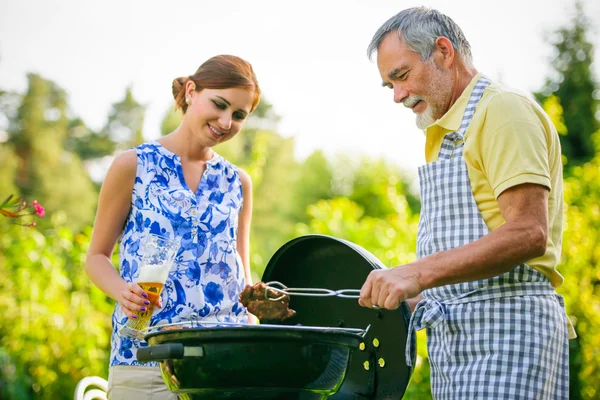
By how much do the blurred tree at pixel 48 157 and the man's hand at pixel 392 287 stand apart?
55.4 feet

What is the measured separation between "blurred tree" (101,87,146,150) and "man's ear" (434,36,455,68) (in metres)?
21.7

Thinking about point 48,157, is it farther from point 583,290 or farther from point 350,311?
point 350,311

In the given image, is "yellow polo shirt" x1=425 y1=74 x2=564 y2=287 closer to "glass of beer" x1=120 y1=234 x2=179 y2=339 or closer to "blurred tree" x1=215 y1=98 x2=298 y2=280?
"glass of beer" x1=120 y1=234 x2=179 y2=339

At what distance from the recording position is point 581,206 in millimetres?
7469

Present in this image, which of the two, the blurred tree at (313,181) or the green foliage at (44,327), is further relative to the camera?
the blurred tree at (313,181)

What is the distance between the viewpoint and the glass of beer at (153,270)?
2.36m

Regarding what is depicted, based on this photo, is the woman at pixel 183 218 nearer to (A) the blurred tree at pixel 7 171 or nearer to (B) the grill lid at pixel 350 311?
(B) the grill lid at pixel 350 311

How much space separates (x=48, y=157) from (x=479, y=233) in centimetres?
1944

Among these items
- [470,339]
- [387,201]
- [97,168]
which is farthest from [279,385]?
[97,168]

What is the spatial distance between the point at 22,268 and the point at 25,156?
12.9 m

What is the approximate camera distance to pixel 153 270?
2.35m

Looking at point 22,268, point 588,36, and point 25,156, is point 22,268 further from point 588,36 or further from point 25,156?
point 588,36

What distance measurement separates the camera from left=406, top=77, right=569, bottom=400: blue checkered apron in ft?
6.82

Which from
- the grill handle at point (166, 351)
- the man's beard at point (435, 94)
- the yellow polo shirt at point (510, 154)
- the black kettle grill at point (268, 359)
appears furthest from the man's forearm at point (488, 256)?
the grill handle at point (166, 351)
